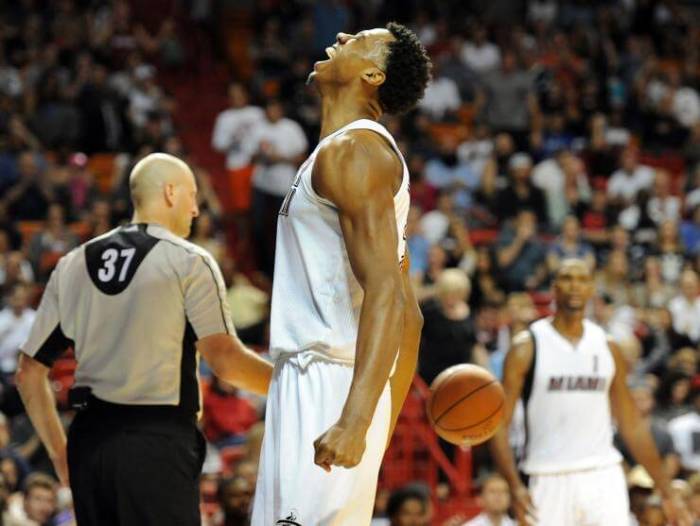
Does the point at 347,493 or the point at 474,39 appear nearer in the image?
the point at 347,493

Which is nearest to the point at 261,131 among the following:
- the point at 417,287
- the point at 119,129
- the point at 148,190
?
the point at 119,129

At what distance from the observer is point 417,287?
12.7m

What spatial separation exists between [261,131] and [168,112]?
82.3 inches

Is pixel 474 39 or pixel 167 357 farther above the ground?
pixel 474 39

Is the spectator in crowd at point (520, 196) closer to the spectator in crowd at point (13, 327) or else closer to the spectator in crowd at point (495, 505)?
the spectator in crowd at point (13, 327)

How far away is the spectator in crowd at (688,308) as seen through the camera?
1371 centimetres

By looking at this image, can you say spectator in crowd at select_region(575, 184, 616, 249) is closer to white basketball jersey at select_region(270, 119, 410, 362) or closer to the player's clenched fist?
white basketball jersey at select_region(270, 119, 410, 362)

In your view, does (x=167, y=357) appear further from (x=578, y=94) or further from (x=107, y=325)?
(x=578, y=94)

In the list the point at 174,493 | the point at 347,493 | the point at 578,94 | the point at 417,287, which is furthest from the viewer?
the point at 578,94

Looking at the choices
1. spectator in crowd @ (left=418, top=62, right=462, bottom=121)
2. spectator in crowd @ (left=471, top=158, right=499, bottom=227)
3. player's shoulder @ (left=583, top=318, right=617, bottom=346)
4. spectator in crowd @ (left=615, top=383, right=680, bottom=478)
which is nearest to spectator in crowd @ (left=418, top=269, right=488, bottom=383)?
spectator in crowd @ (left=615, top=383, right=680, bottom=478)

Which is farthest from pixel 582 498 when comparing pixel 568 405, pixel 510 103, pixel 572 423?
pixel 510 103

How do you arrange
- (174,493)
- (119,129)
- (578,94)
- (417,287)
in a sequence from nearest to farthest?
(174,493), (417,287), (119,129), (578,94)

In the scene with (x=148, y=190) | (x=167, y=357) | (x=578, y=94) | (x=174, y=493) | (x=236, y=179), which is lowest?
(x=174, y=493)

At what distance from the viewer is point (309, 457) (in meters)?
3.85
